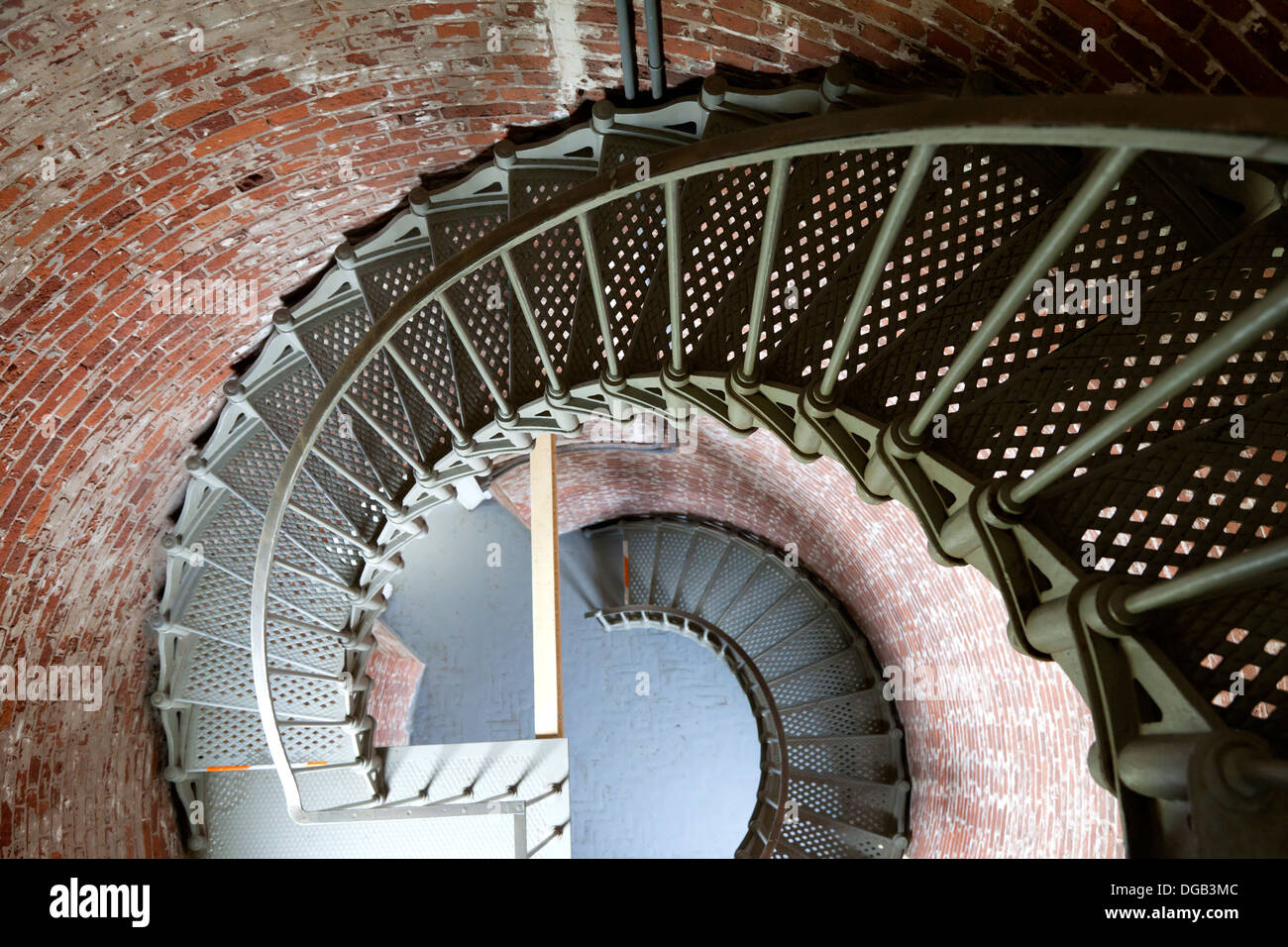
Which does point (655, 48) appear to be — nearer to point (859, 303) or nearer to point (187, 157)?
point (859, 303)

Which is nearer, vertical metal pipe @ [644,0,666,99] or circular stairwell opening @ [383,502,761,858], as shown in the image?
vertical metal pipe @ [644,0,666,99]

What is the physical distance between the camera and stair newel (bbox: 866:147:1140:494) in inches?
55.6

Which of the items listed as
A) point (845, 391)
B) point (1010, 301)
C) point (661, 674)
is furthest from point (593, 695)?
point (1010, 301)

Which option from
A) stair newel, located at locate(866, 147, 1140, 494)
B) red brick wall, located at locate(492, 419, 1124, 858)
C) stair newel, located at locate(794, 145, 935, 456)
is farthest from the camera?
red brick wall, located at locate(492, 419, 1124, 858)

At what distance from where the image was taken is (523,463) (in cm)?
732

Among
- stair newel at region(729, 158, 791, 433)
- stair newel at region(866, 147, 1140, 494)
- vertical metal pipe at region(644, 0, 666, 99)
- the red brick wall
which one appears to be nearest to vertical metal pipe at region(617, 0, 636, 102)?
vertical metal pipe at region(644, 0, 666, 99)

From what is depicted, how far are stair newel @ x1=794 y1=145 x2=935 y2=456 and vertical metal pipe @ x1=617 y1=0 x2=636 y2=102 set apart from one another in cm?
148

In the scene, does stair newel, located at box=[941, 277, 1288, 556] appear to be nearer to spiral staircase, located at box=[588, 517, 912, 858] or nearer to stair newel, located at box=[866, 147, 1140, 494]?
stair newel, located at box=[866, 147, 1140, 494]

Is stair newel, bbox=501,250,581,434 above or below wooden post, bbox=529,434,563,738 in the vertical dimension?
above

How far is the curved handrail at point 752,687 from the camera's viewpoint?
659 cm

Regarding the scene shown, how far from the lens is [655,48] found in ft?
10.3

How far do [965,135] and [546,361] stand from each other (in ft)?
7.31
